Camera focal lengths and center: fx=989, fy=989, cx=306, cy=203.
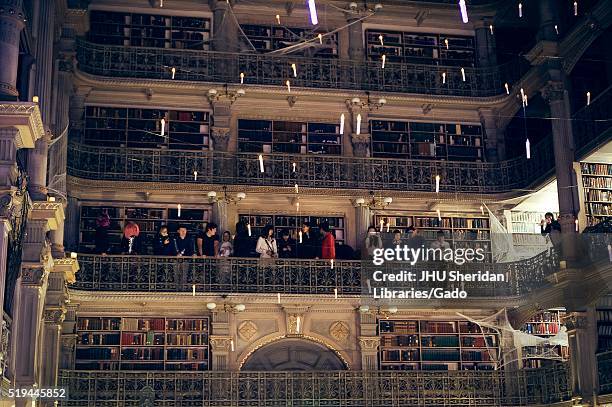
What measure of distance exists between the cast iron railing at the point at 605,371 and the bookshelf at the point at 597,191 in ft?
7.77

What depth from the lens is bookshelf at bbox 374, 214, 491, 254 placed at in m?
18.9

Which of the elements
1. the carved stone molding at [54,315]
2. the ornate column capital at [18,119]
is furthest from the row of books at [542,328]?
the ornate column capital at [18,119]

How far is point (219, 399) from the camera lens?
54.8 ft

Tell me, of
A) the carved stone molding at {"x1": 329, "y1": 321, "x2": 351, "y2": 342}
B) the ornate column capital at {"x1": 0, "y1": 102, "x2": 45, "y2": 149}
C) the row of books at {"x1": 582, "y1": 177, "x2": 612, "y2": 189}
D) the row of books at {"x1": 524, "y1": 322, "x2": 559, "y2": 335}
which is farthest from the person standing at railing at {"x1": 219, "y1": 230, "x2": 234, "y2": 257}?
the ornate column capital at {"x1": 0, "y1": 102, "x2": 45, "y2": 149}

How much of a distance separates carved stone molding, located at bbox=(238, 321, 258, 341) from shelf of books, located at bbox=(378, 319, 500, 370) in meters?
2.30

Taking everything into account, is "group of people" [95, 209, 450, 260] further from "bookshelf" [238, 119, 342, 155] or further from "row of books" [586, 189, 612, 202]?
"row of books" [586, 189, 612, 202]

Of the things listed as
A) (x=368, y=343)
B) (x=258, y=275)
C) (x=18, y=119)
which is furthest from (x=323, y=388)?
(x=18, y=119)

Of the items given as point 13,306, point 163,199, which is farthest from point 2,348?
point 163,199

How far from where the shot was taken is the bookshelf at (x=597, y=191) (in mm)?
16703

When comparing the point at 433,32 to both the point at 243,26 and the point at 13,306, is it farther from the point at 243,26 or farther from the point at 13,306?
the point at 13,306

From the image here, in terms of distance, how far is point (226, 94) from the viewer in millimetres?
18266

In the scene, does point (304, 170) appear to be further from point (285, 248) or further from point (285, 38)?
point (285, 38)

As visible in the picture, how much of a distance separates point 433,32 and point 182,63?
5.17 metres

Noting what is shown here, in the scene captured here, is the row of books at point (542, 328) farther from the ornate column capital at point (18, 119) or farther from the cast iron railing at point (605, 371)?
the ornate column capital at point (18, 119)
